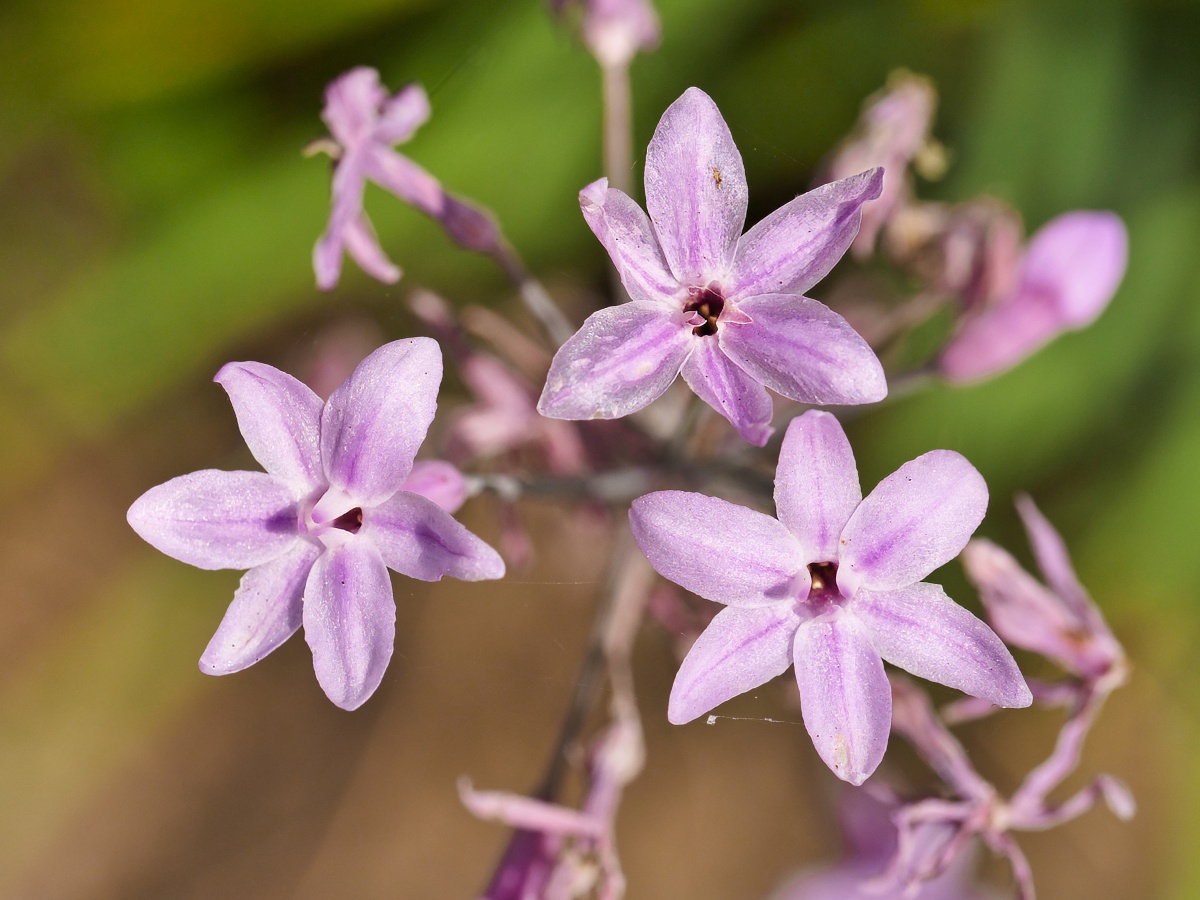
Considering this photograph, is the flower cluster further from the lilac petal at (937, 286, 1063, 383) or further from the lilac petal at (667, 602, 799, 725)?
the lilac petal at (937, 286, 1063, 383)

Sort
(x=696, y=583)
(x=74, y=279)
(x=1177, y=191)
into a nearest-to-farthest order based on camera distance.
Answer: (x=696, y=583) → (x=1177, y=191) → (x=74, y=279)

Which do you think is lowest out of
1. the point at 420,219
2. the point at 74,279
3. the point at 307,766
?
the point at 307,766

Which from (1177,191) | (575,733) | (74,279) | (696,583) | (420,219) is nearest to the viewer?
(696,583)

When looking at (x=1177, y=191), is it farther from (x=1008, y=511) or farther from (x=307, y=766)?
(x=307, y=766)

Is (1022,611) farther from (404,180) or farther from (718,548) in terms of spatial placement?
(404,180)

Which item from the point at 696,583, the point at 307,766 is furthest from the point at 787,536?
the point at 307,766

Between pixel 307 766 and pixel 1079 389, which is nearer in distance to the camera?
pixel 1079 389

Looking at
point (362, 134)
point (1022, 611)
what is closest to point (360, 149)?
point (362, 134)
